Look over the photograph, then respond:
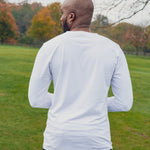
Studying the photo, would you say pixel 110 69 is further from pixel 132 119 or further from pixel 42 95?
pixel 132 119

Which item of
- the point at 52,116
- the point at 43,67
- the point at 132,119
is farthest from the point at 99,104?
the point at 132,119

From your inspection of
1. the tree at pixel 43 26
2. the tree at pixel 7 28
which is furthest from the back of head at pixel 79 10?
the tree at pixel 43 26

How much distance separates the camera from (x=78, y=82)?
1585 mm

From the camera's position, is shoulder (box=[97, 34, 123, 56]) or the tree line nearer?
shoulder (box=[97, 34, 123, 56])

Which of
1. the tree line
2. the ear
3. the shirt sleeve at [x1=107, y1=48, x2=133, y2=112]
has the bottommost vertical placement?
the tree line

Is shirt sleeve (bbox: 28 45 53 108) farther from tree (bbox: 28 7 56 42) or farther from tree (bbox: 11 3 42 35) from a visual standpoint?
tree (bbox: 11 3 42 35)

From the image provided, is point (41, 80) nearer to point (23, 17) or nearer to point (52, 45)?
point (52, 45)

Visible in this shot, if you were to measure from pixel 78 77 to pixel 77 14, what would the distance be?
399 mm

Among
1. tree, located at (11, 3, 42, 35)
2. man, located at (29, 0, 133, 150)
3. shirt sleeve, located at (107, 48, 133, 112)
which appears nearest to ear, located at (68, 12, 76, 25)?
man, located at (29, 0, 133, 150)

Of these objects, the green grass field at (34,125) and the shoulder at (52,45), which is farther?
the green grass field at (34,125)

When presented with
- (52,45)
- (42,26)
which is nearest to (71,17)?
(52,45)

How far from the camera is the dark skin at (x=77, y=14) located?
162 centimetres

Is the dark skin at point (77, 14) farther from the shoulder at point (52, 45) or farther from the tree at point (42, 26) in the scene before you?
the tree at point (42, 26)

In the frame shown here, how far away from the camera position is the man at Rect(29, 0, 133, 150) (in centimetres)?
157
